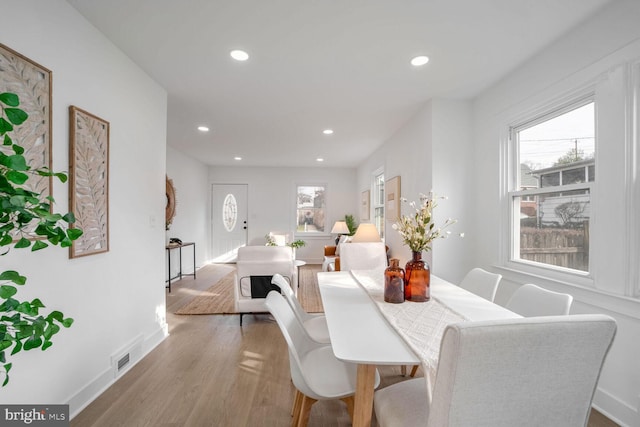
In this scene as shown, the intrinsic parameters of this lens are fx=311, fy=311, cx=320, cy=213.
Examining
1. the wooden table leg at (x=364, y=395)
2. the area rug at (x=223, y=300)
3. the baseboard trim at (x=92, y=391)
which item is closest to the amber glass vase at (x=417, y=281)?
the wooden table leg at (x=364, y=395)

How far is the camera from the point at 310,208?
318 inches

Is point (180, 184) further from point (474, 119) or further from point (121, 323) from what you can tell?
point (474, 119)

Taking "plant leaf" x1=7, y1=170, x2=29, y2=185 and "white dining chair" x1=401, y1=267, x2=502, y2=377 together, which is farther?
"white dining chair" x1=401, y1=267, x2=502, y2=377

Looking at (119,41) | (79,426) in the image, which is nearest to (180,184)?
Answer: (119,41)

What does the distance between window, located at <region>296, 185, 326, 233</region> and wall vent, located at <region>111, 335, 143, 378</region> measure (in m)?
5.53

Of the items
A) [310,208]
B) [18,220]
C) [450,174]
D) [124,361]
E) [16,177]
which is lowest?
[124,361]

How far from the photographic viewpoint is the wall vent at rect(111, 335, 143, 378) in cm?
229

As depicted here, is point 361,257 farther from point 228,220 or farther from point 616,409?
point 228,220

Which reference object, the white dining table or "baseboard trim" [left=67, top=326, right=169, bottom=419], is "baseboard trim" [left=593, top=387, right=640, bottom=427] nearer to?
the white dining table

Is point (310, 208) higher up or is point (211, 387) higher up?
point (310, 208)

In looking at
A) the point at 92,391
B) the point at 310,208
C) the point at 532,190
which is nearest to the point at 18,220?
the point at 92,391

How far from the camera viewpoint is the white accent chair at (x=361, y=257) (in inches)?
123

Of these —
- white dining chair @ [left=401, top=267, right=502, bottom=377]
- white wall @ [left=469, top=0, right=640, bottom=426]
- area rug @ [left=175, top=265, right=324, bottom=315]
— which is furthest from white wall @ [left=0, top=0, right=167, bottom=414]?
white wall @ [left=469, top=0, right=640, bottom=426]

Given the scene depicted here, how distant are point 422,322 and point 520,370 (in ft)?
1.87
